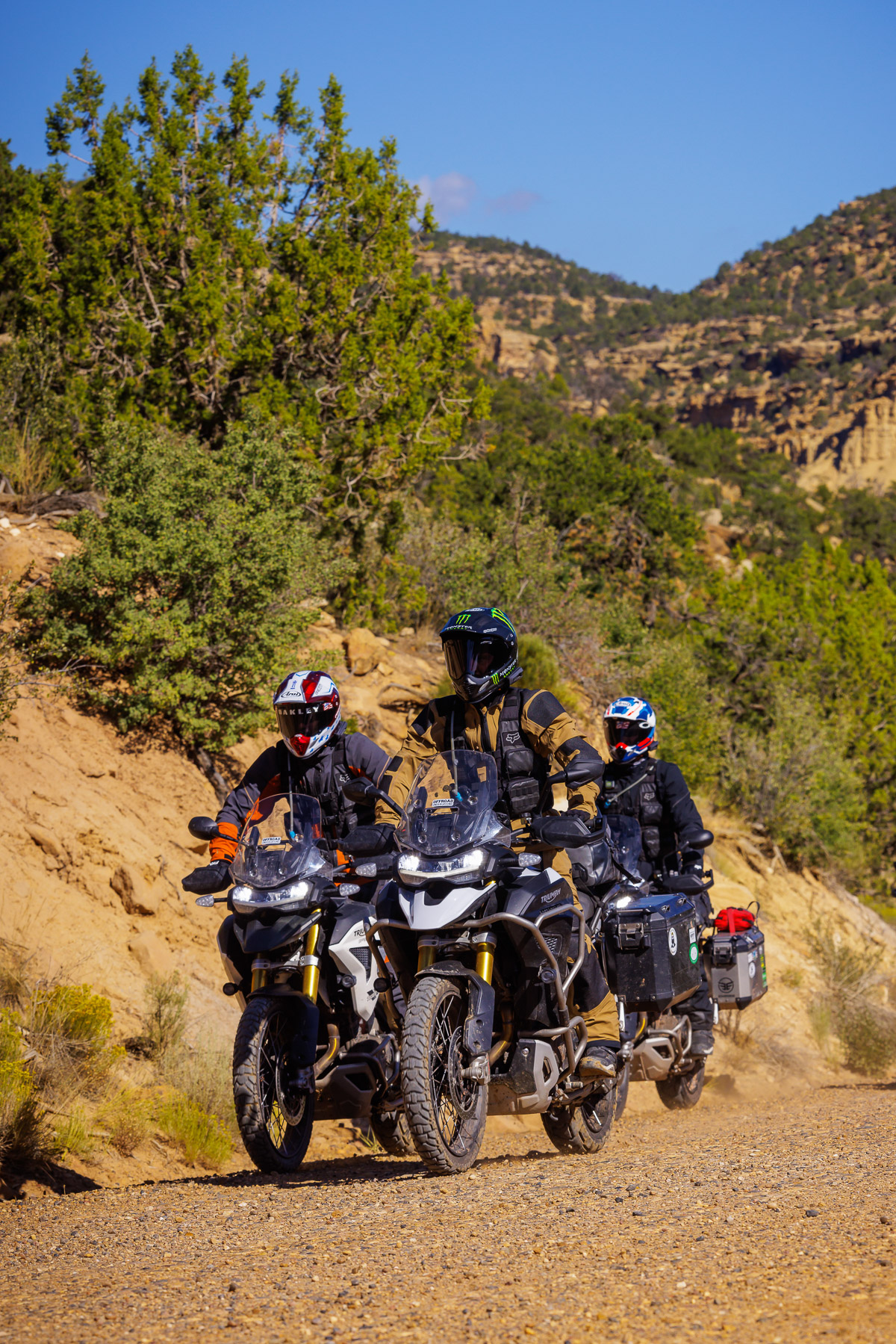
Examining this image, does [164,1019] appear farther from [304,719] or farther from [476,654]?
[476,654]

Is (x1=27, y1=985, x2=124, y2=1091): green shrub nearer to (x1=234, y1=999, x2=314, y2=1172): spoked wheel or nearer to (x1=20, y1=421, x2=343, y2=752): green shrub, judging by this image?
(x1=234, y1=999, x2=314, y2=1172): spoked wheel

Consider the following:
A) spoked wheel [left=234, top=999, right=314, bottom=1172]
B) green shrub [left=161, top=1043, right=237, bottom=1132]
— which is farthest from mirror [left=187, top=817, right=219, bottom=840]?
green shrub [left=161, top=1043, right=237, bottom=1132]

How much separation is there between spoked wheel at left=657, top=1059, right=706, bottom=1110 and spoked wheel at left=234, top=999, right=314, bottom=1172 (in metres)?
4.33

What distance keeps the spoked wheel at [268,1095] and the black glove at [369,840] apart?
2.58ft

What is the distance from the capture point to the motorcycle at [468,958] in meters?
5.25

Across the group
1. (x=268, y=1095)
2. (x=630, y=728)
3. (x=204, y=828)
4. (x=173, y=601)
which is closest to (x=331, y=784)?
(x=204, y=828)

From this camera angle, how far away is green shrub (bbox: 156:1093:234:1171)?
25.2 feet

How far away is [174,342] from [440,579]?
613 cm

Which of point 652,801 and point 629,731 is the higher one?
point 629,731

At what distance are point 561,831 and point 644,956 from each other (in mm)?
2325

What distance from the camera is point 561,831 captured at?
547 centimetres

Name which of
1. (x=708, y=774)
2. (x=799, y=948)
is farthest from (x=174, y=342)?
(x=799, y=948)

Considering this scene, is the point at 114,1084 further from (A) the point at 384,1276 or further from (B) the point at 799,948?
(B) the point at 799,948

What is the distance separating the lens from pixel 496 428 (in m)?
48.4
